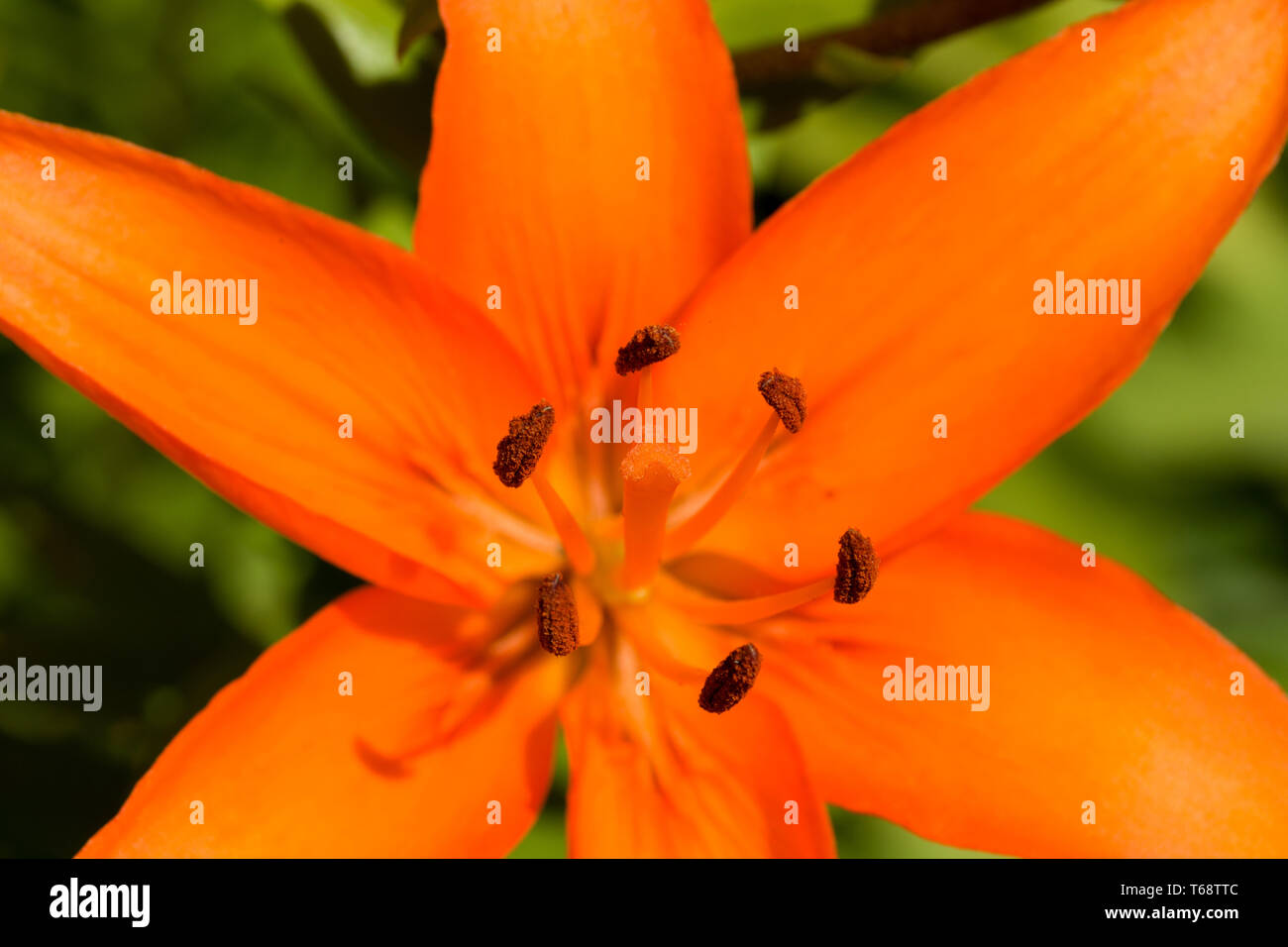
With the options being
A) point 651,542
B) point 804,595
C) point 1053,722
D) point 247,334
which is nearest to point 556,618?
point 651,542

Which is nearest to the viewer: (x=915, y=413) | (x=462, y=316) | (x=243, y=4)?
(x=462, y=316)

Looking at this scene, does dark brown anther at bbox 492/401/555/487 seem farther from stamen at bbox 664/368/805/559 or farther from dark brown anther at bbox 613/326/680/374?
stamen at bbox 664/368/805/559

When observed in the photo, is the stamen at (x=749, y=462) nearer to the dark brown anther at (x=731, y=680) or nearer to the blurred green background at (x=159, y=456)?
the dark brown anther at (x=731, y=680)

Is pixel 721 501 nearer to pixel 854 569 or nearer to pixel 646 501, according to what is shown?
pixel 646 501

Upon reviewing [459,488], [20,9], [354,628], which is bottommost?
[354,628]

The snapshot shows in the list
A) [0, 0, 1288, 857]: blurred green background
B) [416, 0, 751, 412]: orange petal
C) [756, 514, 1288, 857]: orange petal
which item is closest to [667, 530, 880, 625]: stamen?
[756, 514, 1288, 857]: orange petal

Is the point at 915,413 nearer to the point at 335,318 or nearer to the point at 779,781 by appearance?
the point at 779,781

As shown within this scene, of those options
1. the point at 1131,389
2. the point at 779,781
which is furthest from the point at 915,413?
the point at 1131,389
